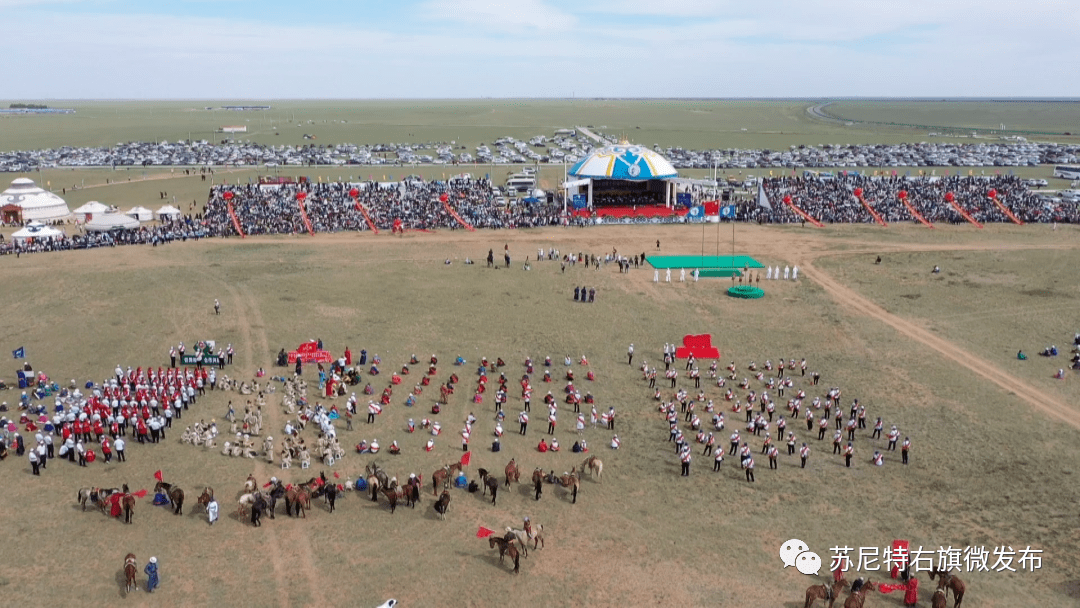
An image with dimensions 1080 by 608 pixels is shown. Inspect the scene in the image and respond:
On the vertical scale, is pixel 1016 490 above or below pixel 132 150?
below

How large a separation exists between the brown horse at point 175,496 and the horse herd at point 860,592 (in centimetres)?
1421

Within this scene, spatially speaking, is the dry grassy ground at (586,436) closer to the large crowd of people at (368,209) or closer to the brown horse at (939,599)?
the brown horse at (939,599)

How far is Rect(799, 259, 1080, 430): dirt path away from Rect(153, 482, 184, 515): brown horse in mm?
26036

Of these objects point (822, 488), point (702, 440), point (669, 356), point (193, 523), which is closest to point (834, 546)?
point (822, 488)

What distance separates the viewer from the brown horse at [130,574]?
52.5ft

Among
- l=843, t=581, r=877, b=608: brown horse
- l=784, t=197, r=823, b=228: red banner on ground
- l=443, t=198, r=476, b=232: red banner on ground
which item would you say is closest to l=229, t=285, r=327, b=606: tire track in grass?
l=843, t=581, r=877, b=608: brown horse

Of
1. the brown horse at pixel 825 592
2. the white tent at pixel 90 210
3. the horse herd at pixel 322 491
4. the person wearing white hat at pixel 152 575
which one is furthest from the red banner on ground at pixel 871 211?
the white tent at pixel 90 210

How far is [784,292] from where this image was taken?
41938mm

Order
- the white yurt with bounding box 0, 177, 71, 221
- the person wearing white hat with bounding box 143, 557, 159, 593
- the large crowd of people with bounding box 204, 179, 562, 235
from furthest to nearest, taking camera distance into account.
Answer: the white yurt with bounding box 0, 177, 71, 221
the large crowd of people with bounding box 204, 179, 562, 235
the person wearing white hat with bounding box 143, 557, 159, 593

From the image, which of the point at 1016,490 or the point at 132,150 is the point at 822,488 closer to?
the point at 1016,490

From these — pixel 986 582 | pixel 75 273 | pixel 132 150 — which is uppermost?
pixel 132 150

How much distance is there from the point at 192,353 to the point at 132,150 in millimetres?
107080

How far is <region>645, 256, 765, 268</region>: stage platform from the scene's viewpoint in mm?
47688

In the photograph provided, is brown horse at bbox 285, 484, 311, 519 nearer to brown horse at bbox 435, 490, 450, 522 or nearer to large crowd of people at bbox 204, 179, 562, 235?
brown horse at bbox 435, 490, 450, 522
